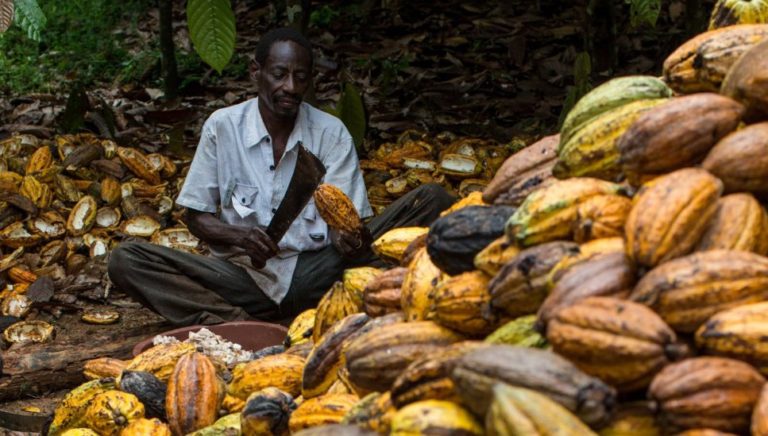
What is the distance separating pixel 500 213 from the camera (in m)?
2.04

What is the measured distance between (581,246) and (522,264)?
0.36 ft

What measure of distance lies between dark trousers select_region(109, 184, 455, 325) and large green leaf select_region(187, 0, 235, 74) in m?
0.93

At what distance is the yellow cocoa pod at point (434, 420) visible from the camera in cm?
159

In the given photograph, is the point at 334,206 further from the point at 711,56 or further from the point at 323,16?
the point at 323,16

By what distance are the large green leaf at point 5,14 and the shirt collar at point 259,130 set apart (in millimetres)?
1136

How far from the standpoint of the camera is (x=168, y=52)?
6.73 meters

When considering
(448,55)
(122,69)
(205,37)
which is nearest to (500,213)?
(205,37)

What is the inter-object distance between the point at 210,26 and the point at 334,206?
56.9 inches

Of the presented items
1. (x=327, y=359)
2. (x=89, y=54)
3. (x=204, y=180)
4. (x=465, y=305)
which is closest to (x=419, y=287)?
(x=465, y=305)

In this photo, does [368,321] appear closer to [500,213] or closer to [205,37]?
[500,213]

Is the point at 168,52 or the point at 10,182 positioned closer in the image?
the point at 10,182

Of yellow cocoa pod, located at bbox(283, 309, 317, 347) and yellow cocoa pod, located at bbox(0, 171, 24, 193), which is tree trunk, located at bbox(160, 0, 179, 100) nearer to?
yellow cocoa pod, located at bbox(0, 171, 24, 193)

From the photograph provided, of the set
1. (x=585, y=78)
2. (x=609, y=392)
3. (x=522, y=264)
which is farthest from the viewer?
(x=585, y=78)

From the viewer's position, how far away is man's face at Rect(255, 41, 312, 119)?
168 inches
